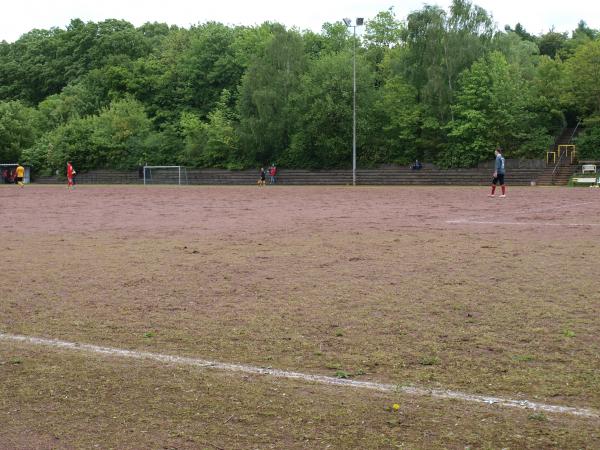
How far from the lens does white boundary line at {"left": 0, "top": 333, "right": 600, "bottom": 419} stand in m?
4.62

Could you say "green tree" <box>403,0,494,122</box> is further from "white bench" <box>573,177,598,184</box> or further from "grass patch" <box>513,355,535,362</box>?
"grass patch" <box>513,355,535,362</box>

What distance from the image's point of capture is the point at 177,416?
14.8 ft

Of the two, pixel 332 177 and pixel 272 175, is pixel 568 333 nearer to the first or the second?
pixel 332 177

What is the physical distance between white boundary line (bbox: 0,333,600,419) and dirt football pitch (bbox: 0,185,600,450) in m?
0.02

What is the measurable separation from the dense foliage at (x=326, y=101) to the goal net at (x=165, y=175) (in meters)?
3.25

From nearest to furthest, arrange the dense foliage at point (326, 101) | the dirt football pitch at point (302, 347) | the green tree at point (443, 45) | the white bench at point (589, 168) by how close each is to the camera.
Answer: the dirt football pitch at point (302, 347) < the white bench at point (589, 168) < the dense foliage at point (326, 101) < the green tree at point (443, 45)

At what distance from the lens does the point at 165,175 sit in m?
72.9

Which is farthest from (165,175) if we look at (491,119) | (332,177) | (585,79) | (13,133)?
(585,79)

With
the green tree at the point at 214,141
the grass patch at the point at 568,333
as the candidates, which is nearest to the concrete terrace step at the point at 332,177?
the green tree at the point at 214,141

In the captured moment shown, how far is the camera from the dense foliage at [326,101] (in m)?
59.6

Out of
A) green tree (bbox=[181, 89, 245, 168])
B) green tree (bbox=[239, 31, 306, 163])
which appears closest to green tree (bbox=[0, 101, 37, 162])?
green tree (bbox=[181, 89, 245, 168])

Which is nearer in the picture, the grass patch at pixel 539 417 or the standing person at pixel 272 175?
the grass patch at pixel 539 417

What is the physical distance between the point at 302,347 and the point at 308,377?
88 cm

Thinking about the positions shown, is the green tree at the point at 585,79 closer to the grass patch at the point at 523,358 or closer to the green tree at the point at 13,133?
the grass patch at the point at 523,358
